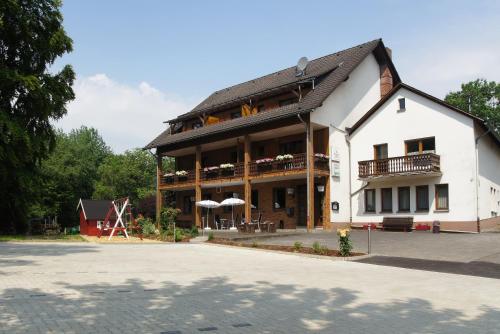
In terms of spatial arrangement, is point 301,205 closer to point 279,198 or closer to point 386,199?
point 279,198

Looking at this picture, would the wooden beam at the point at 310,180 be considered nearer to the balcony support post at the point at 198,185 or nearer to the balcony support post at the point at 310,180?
the balcony support post at the point at 310,180

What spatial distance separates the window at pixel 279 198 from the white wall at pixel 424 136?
15.7 feet

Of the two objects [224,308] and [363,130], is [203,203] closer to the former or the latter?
[363,130]

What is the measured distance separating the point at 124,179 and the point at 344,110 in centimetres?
→ 3477

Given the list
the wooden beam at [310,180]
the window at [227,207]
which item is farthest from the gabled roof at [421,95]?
the window at [227,207]

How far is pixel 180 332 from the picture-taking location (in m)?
5.87

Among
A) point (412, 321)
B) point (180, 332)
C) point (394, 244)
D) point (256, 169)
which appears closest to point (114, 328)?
point (180, 332)

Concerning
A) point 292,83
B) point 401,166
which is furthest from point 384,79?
point 401,166

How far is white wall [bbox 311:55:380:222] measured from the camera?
1105 inches

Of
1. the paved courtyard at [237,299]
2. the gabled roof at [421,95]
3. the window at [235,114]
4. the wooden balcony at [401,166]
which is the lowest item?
the paved courtyard at [237,299]

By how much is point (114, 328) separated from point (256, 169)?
24.3 metres

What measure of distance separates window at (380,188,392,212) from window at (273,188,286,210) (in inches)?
255

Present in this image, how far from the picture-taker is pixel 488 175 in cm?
2622

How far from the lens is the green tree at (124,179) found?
5594cm
